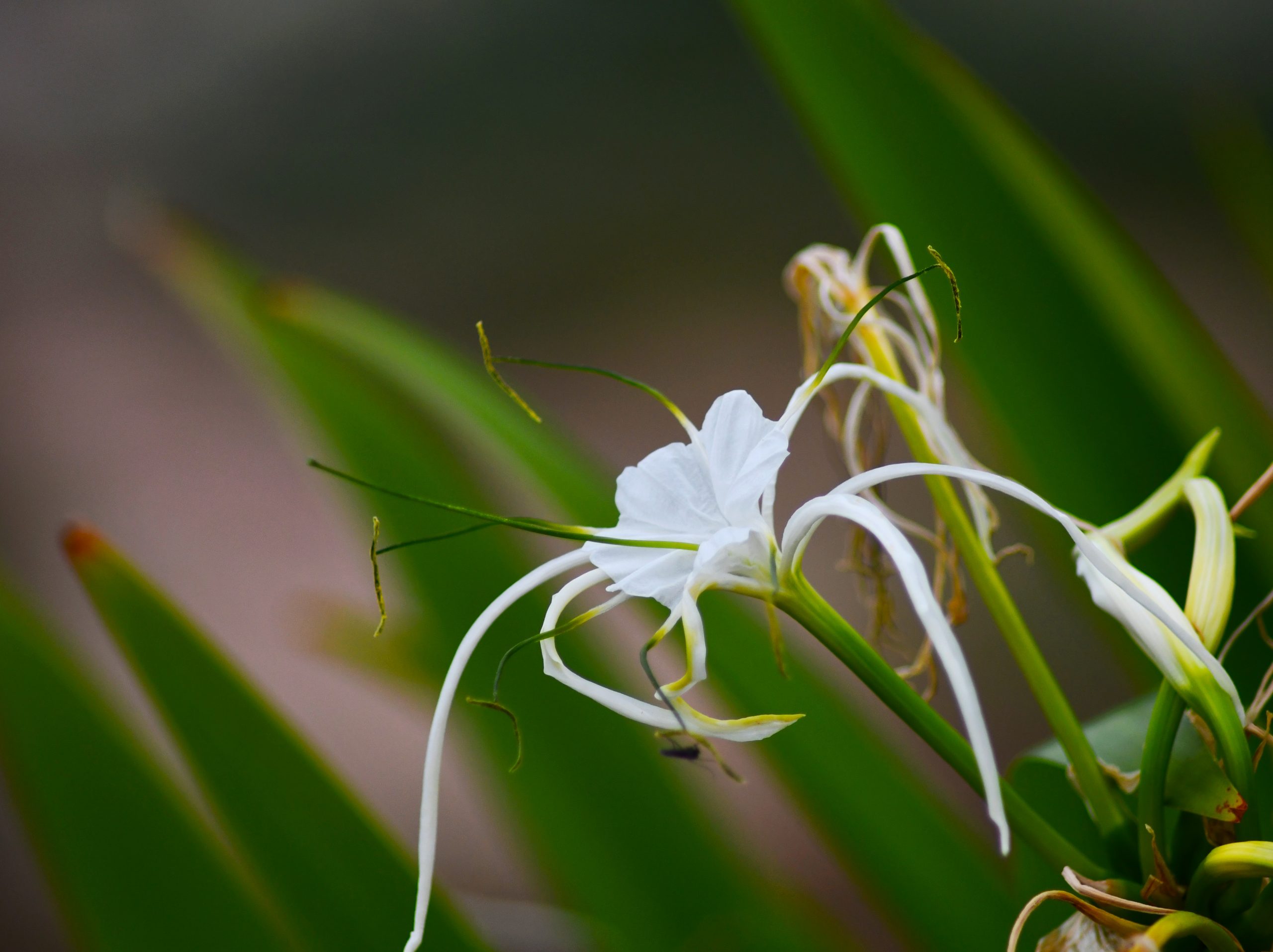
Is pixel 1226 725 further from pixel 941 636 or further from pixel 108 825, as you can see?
pixel 108 825

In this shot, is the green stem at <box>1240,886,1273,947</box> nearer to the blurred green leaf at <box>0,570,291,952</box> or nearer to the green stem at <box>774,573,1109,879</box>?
the green stem at <box>774,573,1109,879</box>

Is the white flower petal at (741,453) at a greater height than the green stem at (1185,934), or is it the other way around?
the white flower petal at (741,453)

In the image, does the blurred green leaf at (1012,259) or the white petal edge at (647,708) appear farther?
the blurred green leaf at (1012,259)

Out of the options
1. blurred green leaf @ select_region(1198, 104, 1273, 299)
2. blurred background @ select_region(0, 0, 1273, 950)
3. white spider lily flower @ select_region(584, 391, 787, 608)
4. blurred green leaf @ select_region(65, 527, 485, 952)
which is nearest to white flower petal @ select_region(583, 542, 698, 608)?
white spider lily flower @ select_region(584, 391, 787, 608)

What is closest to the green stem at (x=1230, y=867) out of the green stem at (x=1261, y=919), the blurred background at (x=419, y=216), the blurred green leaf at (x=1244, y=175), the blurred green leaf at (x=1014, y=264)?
the green stem at (x=1261, y=919)

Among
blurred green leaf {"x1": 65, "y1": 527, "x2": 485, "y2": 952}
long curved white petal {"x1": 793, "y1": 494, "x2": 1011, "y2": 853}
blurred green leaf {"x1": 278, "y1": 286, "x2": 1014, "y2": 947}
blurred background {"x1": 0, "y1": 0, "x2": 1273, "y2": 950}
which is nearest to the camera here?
long curved white petal {"x1": 793, "y1": 494, "x2": 1011, "y2": 853}

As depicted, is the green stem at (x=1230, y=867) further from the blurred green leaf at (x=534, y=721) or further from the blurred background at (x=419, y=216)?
the blurred background at (x=419, y=216)

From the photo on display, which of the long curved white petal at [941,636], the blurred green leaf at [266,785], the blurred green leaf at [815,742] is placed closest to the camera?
the long curved white petal at [941,636]

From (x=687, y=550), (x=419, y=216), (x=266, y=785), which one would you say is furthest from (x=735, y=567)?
(x=419, y=216)
